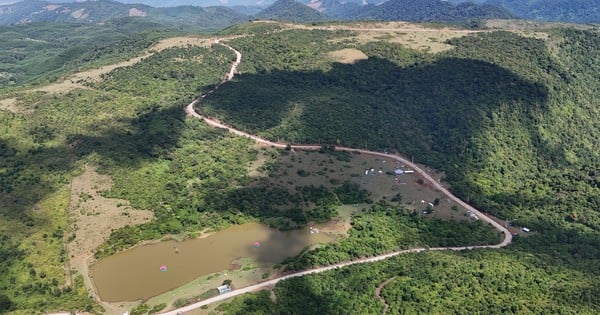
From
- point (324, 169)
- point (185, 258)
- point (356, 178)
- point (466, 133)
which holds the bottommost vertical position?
point (185, 258)

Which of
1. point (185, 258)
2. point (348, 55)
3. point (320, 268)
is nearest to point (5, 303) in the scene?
point (185, 258)

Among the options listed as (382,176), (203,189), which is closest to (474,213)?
(382,176)

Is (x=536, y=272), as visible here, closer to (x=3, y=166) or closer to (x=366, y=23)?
(x=3, y=166)

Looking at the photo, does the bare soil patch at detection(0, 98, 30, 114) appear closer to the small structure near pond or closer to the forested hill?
the forested hill

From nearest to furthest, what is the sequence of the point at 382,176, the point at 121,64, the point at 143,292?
1. the point at 143,292
2. the point at 382,176
3. the point at 121,64

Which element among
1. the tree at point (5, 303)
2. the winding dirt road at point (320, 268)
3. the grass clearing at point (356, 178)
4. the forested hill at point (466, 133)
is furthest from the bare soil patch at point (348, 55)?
the tree at point (5, 303)

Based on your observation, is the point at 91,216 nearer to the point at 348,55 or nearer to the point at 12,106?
the point at 12,106

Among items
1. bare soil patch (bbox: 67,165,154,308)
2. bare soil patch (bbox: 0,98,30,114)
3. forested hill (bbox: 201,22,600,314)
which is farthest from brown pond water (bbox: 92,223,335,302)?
bare soil patch (bbox: 0,98,30,114)
